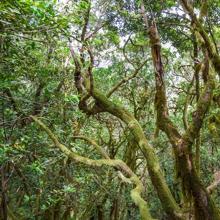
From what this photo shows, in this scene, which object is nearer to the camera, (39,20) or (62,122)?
(39,20)

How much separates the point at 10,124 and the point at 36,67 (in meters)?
0.90

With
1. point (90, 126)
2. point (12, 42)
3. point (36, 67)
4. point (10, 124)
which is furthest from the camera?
point (90, 126)

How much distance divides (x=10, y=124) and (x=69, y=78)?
1803 millimetres

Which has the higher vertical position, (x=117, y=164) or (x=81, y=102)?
(x=81, y=102)

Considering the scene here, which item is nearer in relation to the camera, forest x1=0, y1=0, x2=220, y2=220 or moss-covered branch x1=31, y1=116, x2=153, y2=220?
forest x1=0, y1=0, x2=220, y2=220

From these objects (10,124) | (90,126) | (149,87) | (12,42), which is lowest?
(10,124)

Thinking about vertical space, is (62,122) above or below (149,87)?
below

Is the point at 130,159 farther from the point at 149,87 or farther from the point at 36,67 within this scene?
the point at 36,67

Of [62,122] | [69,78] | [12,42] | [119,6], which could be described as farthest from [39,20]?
[119,6]

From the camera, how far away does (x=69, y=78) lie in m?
6.45

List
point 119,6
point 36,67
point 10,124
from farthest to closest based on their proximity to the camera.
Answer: point 119,6, point 36,67, point 10,124

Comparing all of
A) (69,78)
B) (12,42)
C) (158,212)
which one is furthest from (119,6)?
(158,212)

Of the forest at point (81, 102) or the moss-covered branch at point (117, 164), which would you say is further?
the moss-covered branch at point (117, 164)

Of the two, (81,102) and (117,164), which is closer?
(117,164)
